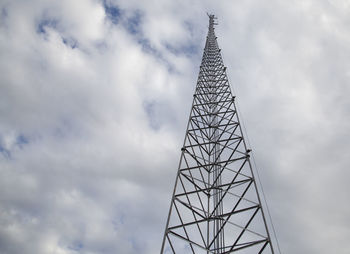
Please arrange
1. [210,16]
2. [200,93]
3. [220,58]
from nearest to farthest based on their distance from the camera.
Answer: [200,93] < [220,58] < [210,16]

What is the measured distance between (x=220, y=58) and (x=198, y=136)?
1028 cm

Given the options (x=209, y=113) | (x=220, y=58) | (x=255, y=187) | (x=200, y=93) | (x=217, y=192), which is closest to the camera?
(x=255, y=187)

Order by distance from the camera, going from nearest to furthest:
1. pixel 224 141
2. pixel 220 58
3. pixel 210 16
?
1. pixel 224 141
2. pixel 220 58
3. pixel 210 16

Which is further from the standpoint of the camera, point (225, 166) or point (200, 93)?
point (200, 93)

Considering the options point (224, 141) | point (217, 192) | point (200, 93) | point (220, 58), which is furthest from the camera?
point (220, 58)

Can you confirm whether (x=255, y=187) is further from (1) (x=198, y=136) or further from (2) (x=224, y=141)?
(1) (x=198, y=136)

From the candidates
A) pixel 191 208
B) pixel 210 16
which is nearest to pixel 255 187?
pixel 191 208

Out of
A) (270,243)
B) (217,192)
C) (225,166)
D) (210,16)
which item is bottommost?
(270,243)

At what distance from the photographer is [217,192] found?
1126cm

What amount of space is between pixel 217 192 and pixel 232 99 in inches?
279

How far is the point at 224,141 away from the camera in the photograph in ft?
43.2

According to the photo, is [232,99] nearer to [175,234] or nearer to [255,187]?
[255,187]

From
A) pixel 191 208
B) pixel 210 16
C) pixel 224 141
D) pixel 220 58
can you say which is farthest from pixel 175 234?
pixel 210 16

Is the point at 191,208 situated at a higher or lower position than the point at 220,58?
lower
